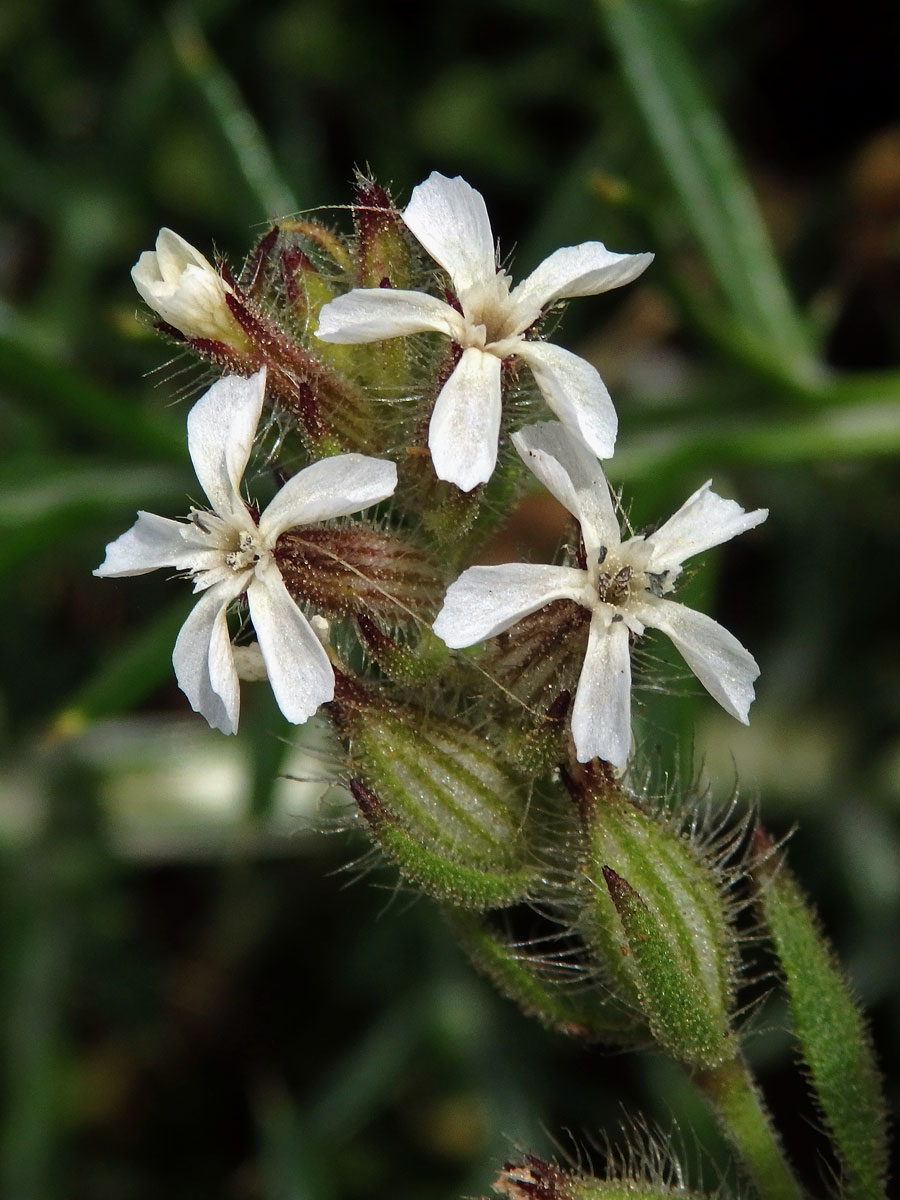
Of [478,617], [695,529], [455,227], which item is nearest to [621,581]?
[695,529]

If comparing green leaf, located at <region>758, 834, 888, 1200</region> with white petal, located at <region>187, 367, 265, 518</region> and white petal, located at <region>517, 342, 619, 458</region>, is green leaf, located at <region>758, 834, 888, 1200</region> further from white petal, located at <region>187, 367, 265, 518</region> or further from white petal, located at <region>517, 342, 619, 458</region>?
white petal, located at <region>187, 367, 265, 518</region>

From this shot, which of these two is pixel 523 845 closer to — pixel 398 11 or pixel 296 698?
pixel 296 698

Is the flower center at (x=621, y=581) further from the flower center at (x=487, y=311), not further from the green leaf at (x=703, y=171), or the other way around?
the green leaf at (x=703, y=171)

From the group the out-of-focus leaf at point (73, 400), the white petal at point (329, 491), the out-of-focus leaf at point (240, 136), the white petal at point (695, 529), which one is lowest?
the white petal at point (695, 529)

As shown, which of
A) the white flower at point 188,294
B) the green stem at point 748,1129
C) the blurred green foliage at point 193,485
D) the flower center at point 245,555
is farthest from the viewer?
the blurred green foliage at point 193,485

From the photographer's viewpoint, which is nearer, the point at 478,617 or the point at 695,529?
the point at 478,617

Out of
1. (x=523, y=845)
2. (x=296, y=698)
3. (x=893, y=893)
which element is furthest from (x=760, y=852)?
(x=893, y=893)

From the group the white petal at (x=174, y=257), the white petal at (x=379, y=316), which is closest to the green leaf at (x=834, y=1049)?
the white petal at (x=379, y=316)

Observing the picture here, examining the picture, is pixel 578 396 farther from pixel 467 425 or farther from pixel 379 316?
pixel 379 316
